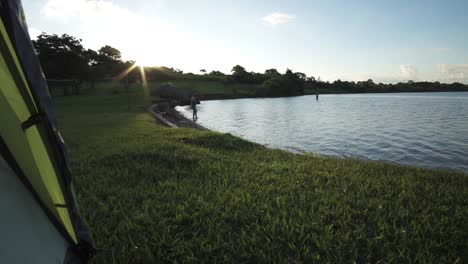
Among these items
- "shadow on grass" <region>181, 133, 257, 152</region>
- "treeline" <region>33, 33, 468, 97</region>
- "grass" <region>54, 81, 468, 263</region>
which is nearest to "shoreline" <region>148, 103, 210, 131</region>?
"shadow on grass" <region>181, 133, 257, 152</region>

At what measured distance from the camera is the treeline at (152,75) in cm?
4344

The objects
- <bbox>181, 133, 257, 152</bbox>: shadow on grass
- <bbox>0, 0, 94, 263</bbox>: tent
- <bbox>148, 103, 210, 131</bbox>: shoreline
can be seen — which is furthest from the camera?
<bbox>148, 103, 210, 131</bbox>: shoreline

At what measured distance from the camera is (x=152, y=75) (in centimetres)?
8456

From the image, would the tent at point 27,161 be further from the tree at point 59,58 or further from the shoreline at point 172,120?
the tree at point 59,58

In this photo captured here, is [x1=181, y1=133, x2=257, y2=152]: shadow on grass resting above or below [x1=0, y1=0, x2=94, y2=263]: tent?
below

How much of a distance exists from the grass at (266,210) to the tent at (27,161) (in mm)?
Result: 715

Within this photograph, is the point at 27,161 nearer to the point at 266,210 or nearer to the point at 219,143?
the point at 266,210

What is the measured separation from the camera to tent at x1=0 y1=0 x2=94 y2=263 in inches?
83.7

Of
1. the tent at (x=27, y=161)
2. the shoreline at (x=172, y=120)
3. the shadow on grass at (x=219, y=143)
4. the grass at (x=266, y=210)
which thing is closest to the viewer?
the tent at (x=27, y=161)

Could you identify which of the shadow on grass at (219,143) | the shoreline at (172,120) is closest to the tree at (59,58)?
the shoreline at (172,120)

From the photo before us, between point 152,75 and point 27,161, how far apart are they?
3471 inches

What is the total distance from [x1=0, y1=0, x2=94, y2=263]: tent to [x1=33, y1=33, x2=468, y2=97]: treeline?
43962 millimetres

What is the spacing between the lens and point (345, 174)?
620 centimetres

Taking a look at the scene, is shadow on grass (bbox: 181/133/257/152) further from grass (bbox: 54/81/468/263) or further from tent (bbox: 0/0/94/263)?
tent (bbox: 0/0/94/263)
